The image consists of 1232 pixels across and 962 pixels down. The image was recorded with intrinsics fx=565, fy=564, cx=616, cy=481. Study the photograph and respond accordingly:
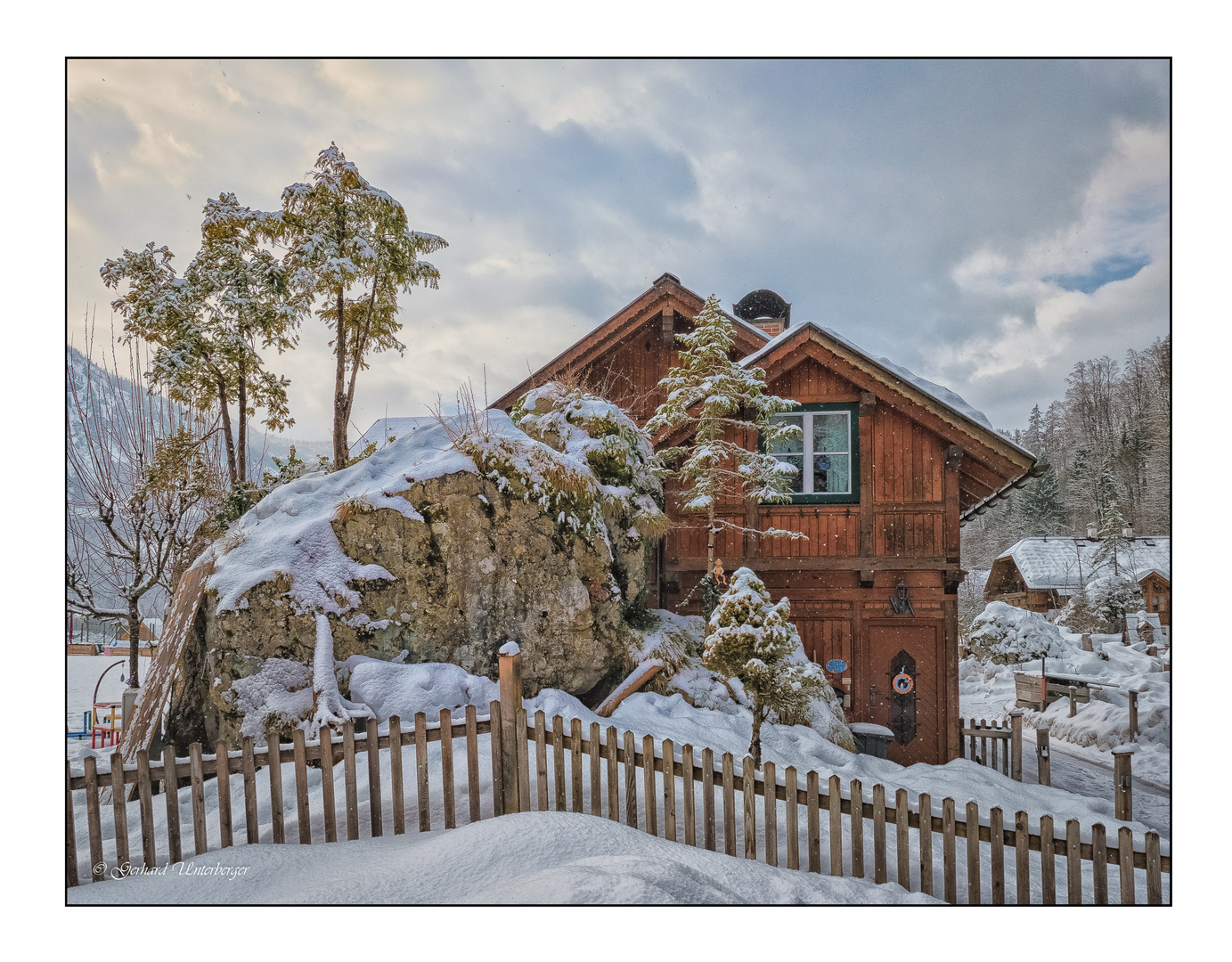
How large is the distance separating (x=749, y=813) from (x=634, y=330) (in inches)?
254

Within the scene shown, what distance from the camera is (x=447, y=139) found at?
13.9 feet

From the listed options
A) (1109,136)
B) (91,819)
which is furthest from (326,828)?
(1109,136)

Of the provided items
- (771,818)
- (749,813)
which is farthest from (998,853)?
(749,813)

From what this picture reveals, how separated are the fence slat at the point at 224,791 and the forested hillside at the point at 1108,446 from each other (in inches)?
224

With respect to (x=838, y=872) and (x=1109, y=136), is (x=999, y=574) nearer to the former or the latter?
(x=1109, y=136)

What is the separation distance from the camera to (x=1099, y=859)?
2.78 m

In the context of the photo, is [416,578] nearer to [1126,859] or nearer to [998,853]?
[998,853]

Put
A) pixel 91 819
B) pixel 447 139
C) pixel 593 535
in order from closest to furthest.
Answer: pixel 91 819, pixel 447 139, pixel 593 535

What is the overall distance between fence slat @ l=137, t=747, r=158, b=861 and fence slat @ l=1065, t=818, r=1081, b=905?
4.62 metres

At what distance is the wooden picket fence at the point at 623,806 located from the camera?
2.87m

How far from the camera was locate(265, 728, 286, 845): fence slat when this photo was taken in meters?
3.09

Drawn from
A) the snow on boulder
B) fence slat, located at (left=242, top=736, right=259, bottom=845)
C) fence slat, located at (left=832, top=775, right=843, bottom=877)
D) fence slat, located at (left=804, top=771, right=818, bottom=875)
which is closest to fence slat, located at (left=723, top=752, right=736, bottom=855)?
fence slat, located at (left=804, top=771, right=818, bottom=875)
